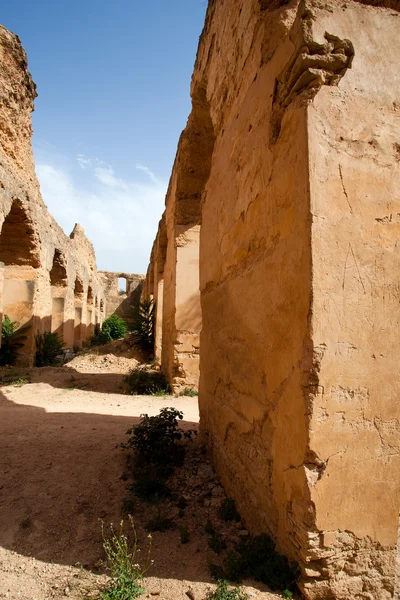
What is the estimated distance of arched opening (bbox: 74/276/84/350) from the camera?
621 inches

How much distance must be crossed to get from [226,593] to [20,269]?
9.68 m

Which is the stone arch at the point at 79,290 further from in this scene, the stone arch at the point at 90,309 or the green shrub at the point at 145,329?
the green shrub at the point at 145,329

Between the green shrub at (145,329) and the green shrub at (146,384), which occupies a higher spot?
the green shrub at (145,329)

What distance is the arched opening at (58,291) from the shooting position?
1247cm

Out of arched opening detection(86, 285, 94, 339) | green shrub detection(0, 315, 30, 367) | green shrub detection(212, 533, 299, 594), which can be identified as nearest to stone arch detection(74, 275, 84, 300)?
arched opening detection(86, 285, 94, 339)

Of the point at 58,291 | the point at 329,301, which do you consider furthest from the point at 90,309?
the point at 329,301

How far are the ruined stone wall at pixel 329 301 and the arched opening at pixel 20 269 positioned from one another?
847cm

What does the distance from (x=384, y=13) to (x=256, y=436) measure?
2062 mm

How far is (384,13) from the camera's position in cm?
167

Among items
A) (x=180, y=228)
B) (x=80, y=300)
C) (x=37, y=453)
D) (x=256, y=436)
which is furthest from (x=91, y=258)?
(x=256, y=436)

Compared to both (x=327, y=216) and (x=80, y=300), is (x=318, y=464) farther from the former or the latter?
(x=80, y=300)

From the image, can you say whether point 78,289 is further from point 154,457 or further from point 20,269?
point 154,457

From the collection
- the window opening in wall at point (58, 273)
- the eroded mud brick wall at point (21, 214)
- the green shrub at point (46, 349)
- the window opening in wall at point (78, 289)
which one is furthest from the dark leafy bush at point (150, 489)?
the window opening in wall at point (78, 289)

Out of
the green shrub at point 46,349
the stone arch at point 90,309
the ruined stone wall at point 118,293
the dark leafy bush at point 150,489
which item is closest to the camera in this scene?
the dark leafy bush at point 150,489
